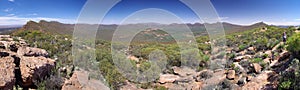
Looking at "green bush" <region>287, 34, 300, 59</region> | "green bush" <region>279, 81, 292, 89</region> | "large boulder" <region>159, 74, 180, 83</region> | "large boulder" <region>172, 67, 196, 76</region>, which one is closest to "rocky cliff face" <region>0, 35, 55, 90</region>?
"large boulder" <region>159, 74, 180, 83</region>

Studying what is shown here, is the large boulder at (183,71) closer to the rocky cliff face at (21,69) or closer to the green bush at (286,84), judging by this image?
the green bush at (286,84)

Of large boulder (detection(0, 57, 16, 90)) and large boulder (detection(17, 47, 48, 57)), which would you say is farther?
large boulder (detection(17, 47, 48, 57))

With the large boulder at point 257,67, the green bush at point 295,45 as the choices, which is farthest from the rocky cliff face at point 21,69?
the green bush at point 295,45

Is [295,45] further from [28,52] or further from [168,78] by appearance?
[28,52]

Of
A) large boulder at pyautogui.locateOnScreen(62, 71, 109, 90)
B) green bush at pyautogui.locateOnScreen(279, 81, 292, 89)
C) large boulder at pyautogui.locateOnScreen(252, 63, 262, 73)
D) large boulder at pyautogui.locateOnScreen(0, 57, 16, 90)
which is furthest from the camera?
large boulder at pyautogui.locateOnScreen(252, 63, 262, 73)

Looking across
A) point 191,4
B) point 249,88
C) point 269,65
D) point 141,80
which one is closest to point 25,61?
point 141,80

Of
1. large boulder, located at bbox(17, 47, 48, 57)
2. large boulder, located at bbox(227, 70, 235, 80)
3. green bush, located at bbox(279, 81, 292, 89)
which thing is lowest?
large boulder, located at bbox(227, 70, 235, 80)

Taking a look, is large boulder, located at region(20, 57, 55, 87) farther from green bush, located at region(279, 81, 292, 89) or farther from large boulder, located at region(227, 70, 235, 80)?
large boulder, located at region(227, 70, 235, 80)
